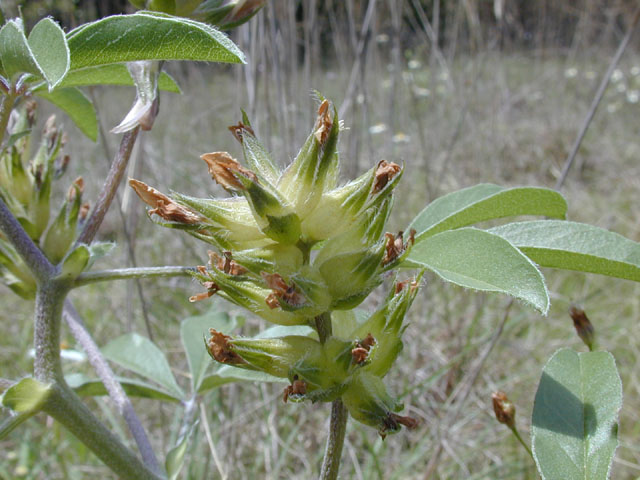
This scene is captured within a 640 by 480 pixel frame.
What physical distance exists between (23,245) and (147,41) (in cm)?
39

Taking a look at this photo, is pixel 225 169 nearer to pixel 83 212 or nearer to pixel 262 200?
pixel 262 200

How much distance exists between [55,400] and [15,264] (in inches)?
11.5

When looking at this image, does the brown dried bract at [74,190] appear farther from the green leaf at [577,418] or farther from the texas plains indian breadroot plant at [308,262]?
the green leaf at [577,418]

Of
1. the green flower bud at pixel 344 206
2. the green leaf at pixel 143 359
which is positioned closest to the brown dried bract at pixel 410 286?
the green flower bud at pixel 344 206

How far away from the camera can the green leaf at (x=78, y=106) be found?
1071 millimetres

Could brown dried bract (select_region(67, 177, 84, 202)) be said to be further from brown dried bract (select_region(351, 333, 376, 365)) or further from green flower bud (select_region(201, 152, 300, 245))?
brown dried bract (select_region(351, 333, 376, 365))

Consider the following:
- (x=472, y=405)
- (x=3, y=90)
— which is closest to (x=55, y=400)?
(x=3, y=90)

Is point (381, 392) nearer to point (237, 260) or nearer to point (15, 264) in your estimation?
point (237, 260)

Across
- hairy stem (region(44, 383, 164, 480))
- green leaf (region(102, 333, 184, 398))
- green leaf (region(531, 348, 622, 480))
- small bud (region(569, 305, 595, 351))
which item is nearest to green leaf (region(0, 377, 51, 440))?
hairy stem (region(44, 383, 164, 480))

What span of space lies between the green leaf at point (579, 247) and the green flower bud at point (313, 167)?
10.1 inches

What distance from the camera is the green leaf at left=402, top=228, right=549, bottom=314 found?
532mm

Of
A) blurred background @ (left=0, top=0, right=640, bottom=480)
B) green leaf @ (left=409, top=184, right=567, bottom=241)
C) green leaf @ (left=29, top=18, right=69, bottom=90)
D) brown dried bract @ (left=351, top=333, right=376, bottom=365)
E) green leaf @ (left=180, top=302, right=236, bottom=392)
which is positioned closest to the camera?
green leaf @ (left=29, top=18, right=69, bottom=90)

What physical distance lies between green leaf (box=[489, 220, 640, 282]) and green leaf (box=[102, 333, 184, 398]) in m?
0.80

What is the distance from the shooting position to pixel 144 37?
574 millimetres
